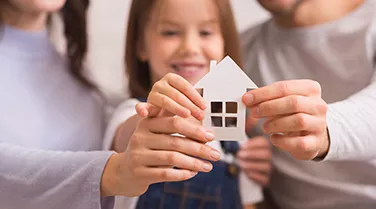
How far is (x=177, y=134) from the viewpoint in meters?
0.44

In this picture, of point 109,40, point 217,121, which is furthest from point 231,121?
point 109,40

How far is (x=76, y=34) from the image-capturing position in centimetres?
80

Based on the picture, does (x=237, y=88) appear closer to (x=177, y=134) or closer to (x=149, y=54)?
(x=177, y=134)

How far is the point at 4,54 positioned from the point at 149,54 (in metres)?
0.24

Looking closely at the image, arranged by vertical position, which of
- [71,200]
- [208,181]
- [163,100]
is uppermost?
[163,100]

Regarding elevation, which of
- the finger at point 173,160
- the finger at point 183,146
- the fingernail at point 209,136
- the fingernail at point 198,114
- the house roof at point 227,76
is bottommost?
the finger at point 173,160

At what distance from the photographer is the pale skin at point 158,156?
406 mm

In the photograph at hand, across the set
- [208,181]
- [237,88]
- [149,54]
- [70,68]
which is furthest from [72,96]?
[237,88]

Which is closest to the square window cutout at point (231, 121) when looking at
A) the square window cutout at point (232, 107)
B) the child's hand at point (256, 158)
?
the square window cutout at point (232, 107)

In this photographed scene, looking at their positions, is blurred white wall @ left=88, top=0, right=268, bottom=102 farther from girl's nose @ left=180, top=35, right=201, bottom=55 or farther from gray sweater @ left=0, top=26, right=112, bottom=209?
girl's nose @ left=180, top=35, right=201, bottom=55

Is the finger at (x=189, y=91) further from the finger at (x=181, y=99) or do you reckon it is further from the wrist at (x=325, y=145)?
the wrist at (x=325, y=145)

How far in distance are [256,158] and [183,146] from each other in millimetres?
335

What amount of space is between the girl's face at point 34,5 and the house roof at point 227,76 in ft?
1.19

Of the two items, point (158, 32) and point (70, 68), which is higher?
point (158, 32)
